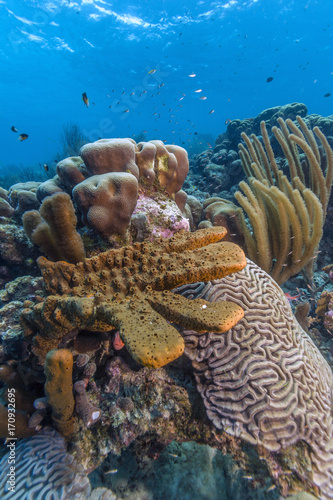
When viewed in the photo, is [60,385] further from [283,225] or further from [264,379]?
[283,225]

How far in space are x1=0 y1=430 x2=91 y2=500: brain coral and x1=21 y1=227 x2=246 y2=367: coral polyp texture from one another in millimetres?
682

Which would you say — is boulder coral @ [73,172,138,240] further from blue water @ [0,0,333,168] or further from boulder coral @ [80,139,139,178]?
blue water @ [0,0,333,168]

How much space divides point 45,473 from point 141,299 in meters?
1.42

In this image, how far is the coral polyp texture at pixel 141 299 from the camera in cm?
126

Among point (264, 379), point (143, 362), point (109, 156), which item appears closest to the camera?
point (143, 362)

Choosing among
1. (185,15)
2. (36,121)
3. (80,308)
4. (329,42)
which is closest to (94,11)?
(185,15)

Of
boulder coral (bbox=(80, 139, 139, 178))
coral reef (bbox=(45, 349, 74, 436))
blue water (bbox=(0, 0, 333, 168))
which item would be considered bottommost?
coral reef (bbox=(45, 349, 74, 436))

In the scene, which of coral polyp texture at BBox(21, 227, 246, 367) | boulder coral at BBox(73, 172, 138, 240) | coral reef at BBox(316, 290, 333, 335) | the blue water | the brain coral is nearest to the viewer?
coral polyp texture at BBox(21, 227, 246, 367)

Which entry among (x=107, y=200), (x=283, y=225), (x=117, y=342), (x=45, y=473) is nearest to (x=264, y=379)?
(x=117, y=342)

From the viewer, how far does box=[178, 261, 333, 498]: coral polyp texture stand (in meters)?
1.82

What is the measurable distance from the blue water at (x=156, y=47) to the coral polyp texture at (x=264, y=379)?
13.6m

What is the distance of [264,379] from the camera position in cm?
203

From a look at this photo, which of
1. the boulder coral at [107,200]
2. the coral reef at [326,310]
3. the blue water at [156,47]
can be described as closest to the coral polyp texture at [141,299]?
the boulder coral at [107,200]

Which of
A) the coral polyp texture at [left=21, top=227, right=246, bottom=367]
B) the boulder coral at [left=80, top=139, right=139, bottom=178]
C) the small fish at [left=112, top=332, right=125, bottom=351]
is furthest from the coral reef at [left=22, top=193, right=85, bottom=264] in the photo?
the boulder coral at [left=80, top=139, right=139, bottom=178]
